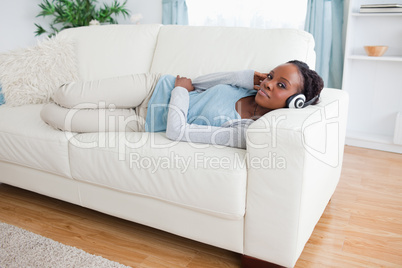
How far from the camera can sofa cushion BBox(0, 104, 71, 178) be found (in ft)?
5.35

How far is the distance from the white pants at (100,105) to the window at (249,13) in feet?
5.88

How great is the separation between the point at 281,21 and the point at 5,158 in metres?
2.38

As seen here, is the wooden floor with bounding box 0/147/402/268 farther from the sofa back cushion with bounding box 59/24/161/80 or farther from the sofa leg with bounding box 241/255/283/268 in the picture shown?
the sofa back cushion with bounding box 59/24/161/80

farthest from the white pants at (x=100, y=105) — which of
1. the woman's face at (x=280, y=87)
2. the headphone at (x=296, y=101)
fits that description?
the headphone at (x=296, y=101)

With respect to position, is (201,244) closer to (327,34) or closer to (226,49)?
(226,49)

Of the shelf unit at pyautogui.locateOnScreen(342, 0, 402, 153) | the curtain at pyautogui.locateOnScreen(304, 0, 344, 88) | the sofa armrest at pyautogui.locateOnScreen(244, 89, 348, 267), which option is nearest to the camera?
the sofa armrest at pyautogui.locateOnScreen(244, 89, 348, 267)

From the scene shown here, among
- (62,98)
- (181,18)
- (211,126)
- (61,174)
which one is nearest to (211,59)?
(211,126)

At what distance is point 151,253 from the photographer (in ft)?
4.84

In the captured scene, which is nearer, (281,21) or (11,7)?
(281,21)

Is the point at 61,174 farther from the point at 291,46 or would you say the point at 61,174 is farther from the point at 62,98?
the point at 291,46

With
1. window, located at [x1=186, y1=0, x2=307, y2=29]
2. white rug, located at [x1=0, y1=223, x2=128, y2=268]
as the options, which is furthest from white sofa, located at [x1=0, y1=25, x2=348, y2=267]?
window, located at [x1=186, y1=0, x2=307, y2=29]

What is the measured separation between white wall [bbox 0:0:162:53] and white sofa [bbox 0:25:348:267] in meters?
1.98

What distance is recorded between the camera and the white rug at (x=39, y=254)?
1366 mm

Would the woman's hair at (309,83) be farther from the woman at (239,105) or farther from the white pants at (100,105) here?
the white pants at (100,105)
